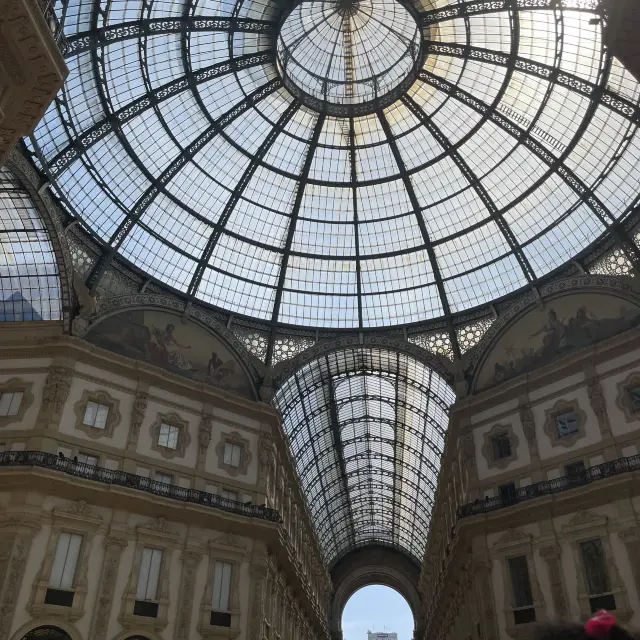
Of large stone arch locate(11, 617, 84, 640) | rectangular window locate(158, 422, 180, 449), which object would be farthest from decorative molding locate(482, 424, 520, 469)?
large stone arch locate(11, 617, 84, 640)

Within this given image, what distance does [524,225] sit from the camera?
122 ft

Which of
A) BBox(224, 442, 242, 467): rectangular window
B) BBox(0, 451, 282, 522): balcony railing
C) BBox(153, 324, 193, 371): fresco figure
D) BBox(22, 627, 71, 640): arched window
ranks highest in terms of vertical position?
BBox(153, 324, 193, 371): fresco figure

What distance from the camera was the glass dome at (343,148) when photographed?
102 ft

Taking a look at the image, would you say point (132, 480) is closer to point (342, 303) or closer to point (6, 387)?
point (6, 387)

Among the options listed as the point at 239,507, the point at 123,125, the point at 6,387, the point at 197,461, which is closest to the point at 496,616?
the point at 239,507

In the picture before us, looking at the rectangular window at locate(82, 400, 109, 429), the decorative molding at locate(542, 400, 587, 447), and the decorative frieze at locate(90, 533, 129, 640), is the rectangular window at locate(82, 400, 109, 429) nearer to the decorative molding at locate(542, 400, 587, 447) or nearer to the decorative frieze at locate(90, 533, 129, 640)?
the decorative frieze at locate(90, 533, 129, 640)

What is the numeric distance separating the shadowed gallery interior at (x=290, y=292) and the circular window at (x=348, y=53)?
0.15 m

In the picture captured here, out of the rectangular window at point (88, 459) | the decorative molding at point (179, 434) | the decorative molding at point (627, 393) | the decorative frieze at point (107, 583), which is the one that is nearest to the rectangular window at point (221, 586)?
the decorative frieze at point (107, 583)

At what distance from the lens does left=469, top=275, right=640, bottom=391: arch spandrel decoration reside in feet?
102

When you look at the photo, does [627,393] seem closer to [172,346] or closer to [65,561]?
[172,346]

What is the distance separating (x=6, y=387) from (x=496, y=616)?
26.0 m

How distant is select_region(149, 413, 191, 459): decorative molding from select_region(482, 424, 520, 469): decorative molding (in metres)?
16.4

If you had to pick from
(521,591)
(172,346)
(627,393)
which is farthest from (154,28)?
(521,591)

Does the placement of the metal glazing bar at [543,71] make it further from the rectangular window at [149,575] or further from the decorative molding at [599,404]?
the rectangular window at [149,575]
